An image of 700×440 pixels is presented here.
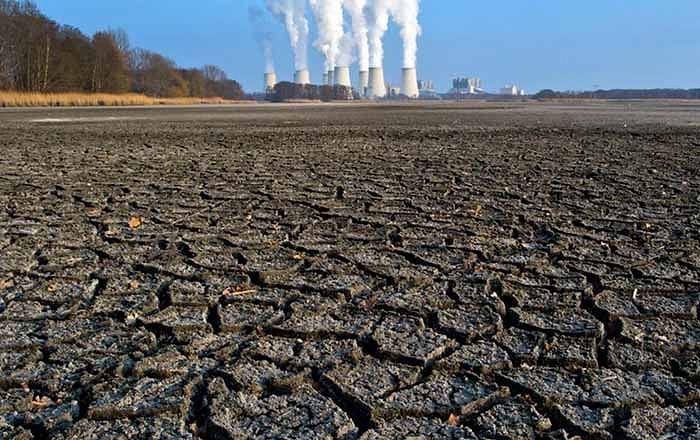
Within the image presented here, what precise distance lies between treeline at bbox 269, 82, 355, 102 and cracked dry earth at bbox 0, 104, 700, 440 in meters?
56.6

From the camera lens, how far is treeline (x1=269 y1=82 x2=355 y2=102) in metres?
60.4

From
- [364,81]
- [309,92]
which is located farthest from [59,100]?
[309,92]

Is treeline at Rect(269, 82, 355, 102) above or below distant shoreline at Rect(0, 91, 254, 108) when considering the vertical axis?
above

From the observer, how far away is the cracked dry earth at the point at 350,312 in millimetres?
1334

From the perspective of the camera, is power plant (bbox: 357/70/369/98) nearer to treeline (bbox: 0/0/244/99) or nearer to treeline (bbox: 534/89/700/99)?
treeline (bbox: 0/0/244/99)

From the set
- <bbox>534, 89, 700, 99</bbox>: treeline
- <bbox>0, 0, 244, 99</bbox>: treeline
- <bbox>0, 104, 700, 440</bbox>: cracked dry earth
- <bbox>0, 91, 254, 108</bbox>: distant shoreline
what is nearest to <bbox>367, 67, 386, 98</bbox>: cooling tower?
<bbox>0, 0, 244, 99</bbox>: treeline

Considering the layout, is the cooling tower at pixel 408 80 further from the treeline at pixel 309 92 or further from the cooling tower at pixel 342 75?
the treeline at pixel 309 92

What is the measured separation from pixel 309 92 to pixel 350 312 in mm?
61214

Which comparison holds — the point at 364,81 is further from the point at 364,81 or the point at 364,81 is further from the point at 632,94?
the point at 632,94

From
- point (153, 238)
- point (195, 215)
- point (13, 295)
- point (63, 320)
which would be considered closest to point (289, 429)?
point (63, 320)

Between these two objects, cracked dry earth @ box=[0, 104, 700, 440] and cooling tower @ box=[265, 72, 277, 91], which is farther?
cooling tower @ box=[265, 72, 277, 91]

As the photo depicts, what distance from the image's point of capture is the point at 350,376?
150cm

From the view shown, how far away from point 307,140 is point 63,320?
725 centimetres

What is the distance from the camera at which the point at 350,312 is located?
1948 mm
